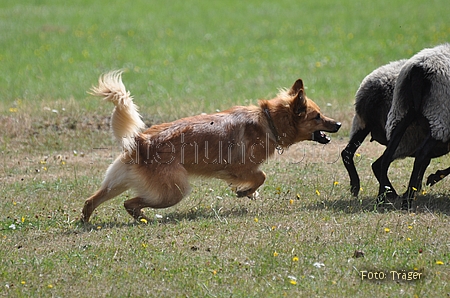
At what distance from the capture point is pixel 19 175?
31.8ft

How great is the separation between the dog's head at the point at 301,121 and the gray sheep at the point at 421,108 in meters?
0.84

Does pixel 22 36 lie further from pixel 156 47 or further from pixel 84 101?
pixel 84 101

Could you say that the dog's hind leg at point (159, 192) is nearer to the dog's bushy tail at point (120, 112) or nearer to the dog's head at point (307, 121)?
the dog's bushy tail at point (120, 112)

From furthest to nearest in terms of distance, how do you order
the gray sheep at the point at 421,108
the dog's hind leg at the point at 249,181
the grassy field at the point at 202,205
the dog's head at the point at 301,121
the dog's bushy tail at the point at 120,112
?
the dog's head at the point at 301,121
the dog's hind leg at the point at 249,181
the gray sheep at the point at 421,108
the dog's bushy tail at the point at 120,112
the grassy field at the point at 202,205

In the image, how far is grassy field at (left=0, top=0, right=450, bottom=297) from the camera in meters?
5.57

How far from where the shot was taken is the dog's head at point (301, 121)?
8.18 m

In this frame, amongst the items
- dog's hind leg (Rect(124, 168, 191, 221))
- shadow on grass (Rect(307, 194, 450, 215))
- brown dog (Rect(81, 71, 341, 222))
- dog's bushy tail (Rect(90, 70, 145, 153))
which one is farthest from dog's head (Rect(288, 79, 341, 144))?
dog's bushy tail (Rect(90, 70, 145, 153))

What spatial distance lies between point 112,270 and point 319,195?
10.5ft

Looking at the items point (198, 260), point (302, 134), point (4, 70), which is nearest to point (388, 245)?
point (198, 260)

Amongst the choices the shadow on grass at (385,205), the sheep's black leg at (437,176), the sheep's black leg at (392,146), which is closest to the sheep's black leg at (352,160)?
the shadow on grass at (385,205)

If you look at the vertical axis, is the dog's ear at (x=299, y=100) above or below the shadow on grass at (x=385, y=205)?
above

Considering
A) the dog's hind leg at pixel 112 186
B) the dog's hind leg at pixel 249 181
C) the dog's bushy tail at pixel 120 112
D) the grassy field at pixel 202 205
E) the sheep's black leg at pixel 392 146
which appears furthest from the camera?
the dog's hind leg at pixel 249 181

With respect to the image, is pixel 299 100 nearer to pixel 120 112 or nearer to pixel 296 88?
pixel 296 88

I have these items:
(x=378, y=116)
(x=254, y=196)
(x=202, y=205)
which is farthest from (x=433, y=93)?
(x=202, y=205)
